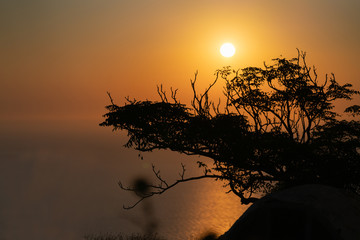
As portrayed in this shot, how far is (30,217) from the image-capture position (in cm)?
17075

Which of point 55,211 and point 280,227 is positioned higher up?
point 280,227

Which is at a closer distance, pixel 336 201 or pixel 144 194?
pixel 336 201

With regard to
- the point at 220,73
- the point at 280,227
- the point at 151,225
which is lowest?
the point at 151,225

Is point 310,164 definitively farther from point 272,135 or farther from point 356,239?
point 356,239

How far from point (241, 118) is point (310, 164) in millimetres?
4332

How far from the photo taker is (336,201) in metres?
14.4

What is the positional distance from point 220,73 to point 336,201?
13.6m

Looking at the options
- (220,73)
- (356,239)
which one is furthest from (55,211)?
(356,239)

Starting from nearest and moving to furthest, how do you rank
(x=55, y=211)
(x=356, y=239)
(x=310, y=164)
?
1. (x=356, y=239)
2. (x=310, y=164)
3. (x=55, y=211)

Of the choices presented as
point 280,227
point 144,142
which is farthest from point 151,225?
point 280,227

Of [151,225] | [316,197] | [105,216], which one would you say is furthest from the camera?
[105,216]

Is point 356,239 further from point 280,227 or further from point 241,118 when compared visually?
point 241,118

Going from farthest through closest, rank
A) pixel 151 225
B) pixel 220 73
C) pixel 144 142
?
pixel 151 225
pixel 220 73
pixel 144 142

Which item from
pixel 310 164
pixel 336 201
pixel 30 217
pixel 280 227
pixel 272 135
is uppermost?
pixel 272 135
